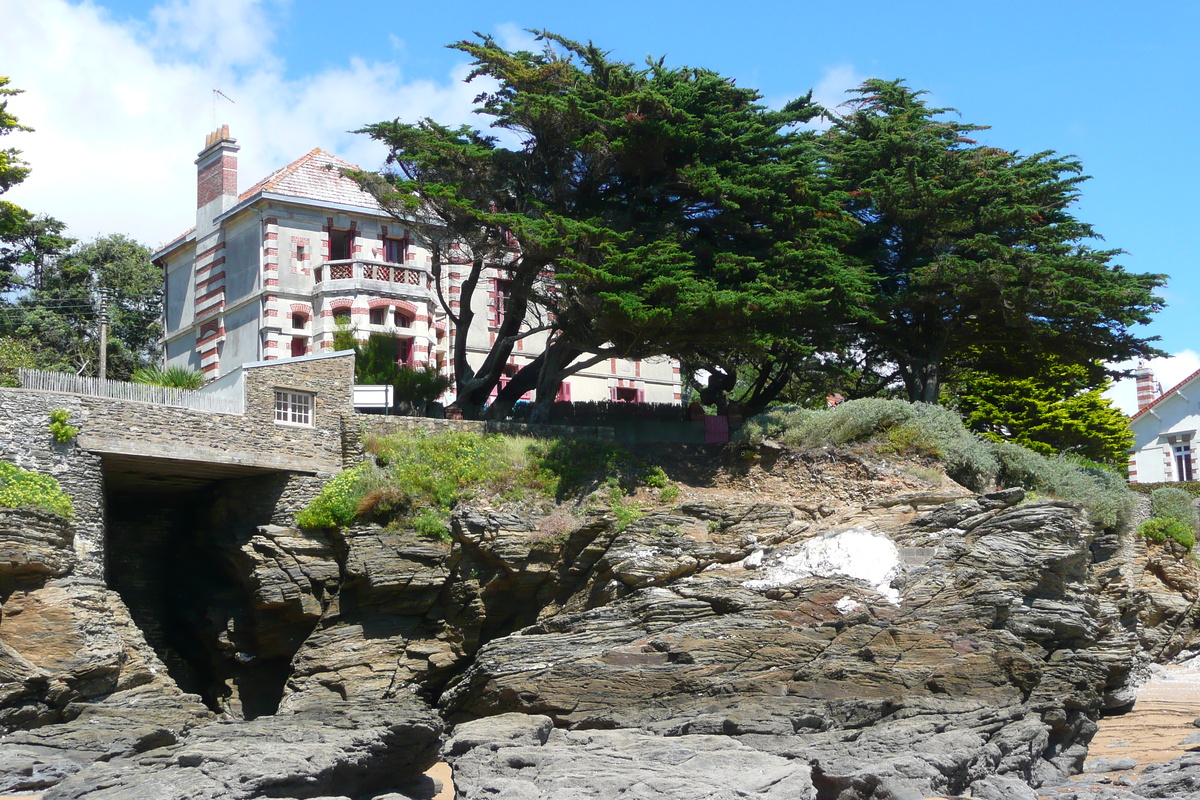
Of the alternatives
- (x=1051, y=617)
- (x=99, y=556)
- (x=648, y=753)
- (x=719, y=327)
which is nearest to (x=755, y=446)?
(x=719, y=327)

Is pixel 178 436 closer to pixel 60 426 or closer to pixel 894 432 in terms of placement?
pixel 60 426

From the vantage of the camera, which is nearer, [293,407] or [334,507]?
[334,507]

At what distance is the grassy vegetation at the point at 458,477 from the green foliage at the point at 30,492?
16.5 feet

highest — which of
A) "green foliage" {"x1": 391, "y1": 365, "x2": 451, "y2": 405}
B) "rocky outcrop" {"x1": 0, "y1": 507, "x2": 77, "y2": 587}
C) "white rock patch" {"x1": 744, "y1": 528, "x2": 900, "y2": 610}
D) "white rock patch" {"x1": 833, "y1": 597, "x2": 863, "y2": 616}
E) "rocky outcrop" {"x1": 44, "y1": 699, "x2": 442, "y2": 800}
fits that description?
"green foliage" {"x1": 391, "y1": 365, "x2": 451, "y2": 405}

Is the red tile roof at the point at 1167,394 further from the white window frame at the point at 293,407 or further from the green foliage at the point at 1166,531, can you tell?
the white window frame at the point at 293,407

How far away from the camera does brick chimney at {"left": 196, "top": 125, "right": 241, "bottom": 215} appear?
36656 mm

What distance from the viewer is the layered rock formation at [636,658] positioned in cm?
1780

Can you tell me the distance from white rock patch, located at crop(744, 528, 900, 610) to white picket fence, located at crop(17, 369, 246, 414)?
39.6ft

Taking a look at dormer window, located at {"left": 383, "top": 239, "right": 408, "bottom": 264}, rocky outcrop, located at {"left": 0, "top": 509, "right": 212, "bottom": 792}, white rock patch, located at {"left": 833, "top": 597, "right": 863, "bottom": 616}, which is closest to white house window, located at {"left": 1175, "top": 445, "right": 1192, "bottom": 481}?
white rock patch, located at {"left": 833, "top": 597, "right": 863, "bottom": 616}

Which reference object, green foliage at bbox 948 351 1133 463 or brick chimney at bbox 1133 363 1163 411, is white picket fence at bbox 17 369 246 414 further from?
brick chimney at bbox 1133 363 1163 411

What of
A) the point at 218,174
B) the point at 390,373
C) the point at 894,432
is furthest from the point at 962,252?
the point at 218,174

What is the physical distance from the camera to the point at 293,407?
27719 millimetres

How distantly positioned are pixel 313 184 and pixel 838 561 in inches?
819

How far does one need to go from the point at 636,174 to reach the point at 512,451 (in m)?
7.81
